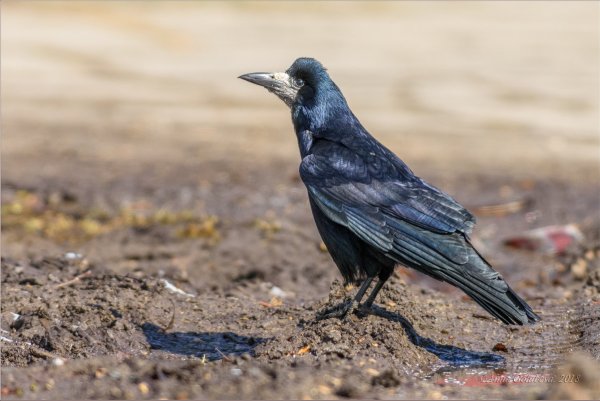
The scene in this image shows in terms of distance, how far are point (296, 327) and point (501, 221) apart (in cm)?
483

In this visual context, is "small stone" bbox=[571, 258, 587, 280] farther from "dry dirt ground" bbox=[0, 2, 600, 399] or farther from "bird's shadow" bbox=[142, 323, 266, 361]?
"bird's shadow" bbox=[142, 323, 266, 361]

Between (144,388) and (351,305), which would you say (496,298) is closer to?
(351,305)

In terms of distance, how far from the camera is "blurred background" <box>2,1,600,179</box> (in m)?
13.8

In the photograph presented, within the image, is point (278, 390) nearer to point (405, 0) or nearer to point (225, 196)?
point (225, 196)

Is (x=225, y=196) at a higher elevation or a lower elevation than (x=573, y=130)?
lower

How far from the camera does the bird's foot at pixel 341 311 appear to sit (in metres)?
6.30

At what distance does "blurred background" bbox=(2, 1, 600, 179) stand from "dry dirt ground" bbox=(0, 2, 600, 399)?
0.07 m

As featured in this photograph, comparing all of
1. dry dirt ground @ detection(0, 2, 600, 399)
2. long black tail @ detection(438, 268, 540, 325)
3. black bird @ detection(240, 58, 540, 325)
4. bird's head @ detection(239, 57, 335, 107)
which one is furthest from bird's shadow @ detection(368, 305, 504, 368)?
bird's head @ detection(239, 57, 335, 107)

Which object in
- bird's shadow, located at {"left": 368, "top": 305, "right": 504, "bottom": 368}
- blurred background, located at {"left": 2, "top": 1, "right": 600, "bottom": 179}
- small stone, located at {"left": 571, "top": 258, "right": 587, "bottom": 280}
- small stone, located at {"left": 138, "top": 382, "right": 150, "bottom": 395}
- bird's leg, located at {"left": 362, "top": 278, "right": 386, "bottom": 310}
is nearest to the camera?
small stone, located at {"left": 138, "top": 382, "right": 150, "bottom": 395}

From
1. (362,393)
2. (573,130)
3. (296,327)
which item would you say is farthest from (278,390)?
(573,130)

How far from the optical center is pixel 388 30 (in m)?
25.2

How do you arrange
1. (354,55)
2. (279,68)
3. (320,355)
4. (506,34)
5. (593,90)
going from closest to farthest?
(320,355) → (593,90) → (279,68) → (354,55) → (506,34)

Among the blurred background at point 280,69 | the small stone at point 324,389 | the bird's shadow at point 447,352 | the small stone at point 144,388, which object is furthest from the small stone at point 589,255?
the small stone at point 144,388

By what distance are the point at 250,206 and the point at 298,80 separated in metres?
4.01
